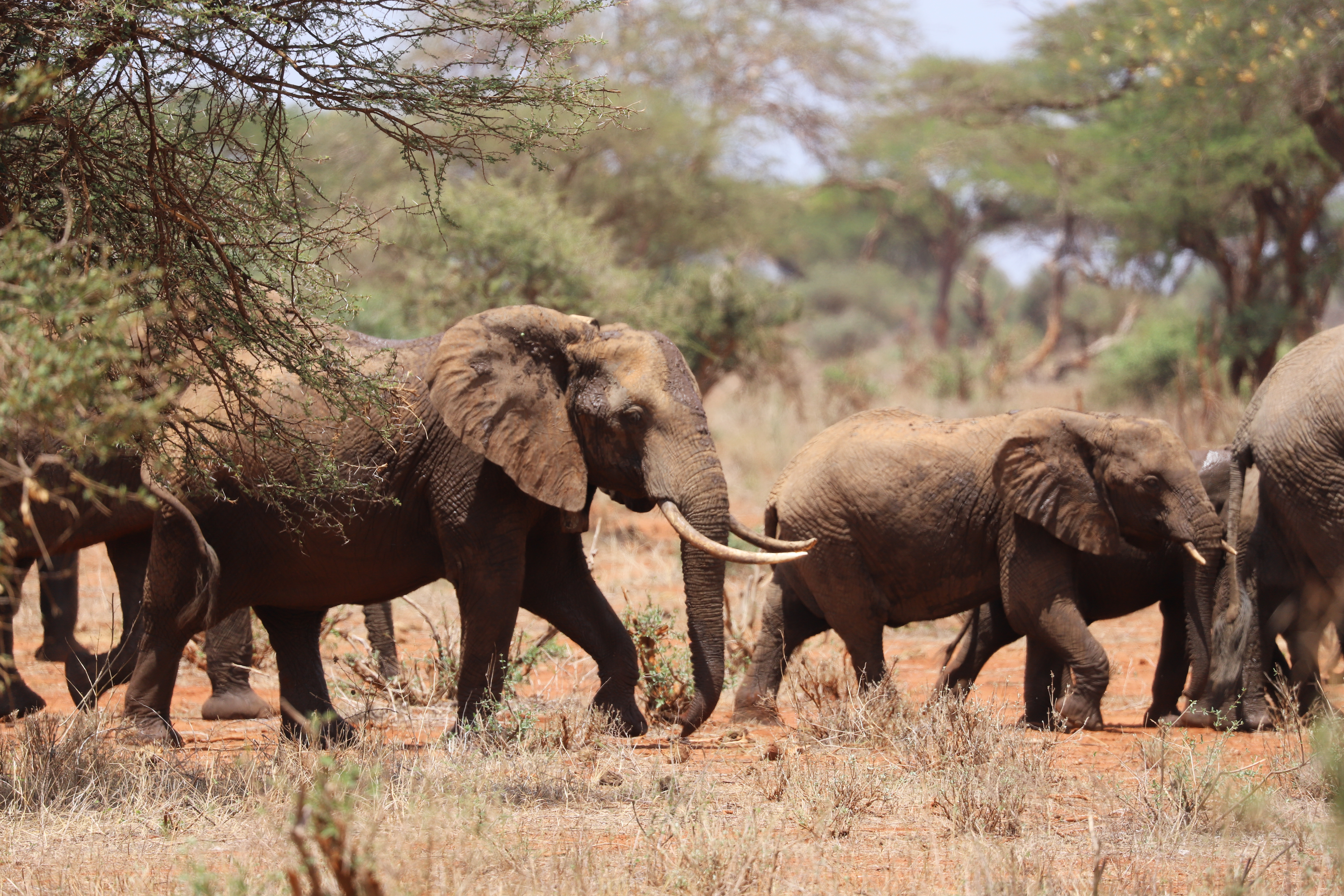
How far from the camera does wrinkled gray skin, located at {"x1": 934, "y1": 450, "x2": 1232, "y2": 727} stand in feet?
27.0

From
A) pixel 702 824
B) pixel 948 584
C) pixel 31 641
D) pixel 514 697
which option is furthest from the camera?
pixel 31 641

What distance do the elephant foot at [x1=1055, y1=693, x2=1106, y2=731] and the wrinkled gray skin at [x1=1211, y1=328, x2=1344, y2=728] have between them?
0.64 meters

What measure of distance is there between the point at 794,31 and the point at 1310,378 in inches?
973

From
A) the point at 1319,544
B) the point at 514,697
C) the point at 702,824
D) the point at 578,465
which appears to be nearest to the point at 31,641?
the point at 514,697

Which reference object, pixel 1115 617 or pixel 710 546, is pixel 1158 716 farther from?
pixel 710 546

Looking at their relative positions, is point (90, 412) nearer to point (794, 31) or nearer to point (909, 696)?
point (909, 696)

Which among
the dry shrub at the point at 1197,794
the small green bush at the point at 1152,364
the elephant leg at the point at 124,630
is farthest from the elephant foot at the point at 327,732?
the small green bush at the point at 1152,364

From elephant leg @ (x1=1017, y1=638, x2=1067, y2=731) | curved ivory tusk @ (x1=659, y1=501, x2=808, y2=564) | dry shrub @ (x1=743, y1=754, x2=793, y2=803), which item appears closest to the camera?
dry shrub @ (x1=743, y1=754, x2=793, y2=803)

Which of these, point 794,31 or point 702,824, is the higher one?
point 794,31

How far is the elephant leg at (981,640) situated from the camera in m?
8.66

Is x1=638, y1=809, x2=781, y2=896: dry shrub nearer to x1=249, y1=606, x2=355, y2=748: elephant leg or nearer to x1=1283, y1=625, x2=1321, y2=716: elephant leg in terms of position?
x1=249, y1=606, x2=355, y2=748: elephant leg

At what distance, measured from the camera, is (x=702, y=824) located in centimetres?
473

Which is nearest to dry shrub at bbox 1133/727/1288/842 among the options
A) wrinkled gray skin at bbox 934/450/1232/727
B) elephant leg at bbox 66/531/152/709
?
wrinkled gray skin at bbox 934/450/1232/727

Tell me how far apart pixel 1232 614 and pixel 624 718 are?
11.0 ft
